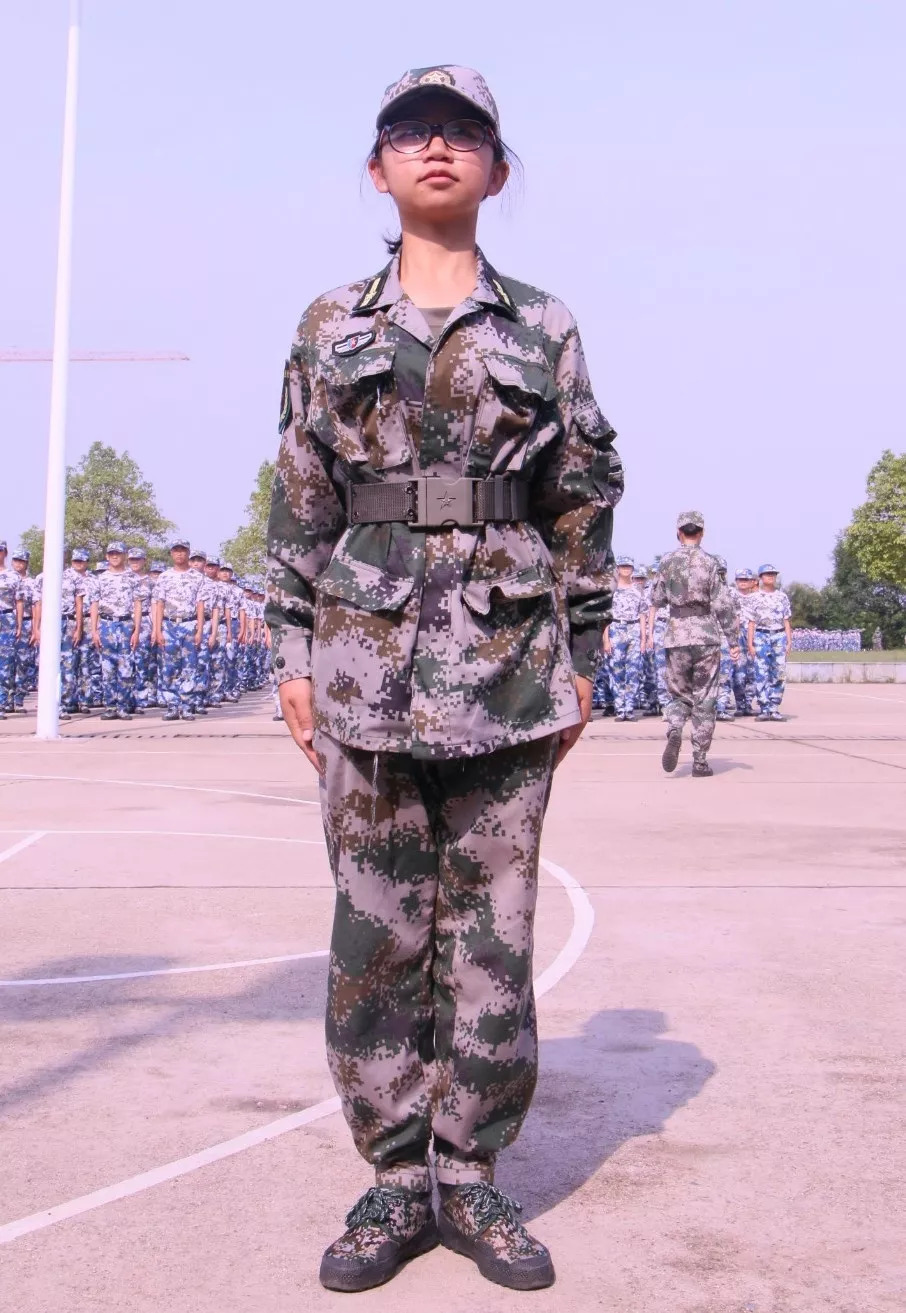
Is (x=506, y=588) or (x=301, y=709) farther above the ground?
(x=506, y=588)

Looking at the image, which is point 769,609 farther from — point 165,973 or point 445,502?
point 445,502

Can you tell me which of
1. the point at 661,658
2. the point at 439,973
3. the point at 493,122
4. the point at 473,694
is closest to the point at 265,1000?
the point at 439,973

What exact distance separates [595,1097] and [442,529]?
5.79ft

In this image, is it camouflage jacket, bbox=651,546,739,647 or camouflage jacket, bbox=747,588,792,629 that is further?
camouflage jacket, bbox=747,588,792,629

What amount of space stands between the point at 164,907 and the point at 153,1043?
2.12 metres

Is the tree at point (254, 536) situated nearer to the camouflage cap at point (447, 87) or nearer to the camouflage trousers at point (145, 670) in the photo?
the camouflage trousers at point (145, 670)

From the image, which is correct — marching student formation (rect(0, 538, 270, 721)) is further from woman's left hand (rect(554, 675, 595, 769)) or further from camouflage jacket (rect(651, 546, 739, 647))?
woman's left hand (rect(554, 675, 595, 769))

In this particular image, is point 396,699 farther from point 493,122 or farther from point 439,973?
point 493,122

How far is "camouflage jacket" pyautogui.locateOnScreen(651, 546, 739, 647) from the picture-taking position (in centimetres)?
1276

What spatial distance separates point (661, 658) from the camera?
73.9ft

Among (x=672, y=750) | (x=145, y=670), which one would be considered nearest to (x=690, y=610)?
(x=672, y=750)

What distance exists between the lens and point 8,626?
2106cm

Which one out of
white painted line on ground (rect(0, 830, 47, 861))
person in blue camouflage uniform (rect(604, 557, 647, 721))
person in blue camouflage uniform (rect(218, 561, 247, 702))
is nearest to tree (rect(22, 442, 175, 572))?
person in blue camouflage uniform (rect(218, 561, 247, 702))

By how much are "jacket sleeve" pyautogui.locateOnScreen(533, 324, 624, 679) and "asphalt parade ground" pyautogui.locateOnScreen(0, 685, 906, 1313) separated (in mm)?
1186
